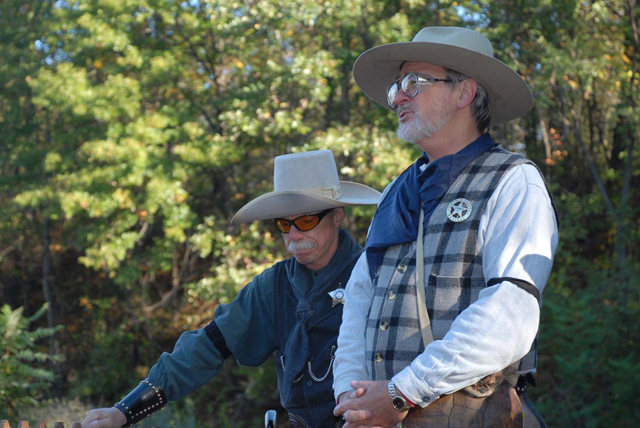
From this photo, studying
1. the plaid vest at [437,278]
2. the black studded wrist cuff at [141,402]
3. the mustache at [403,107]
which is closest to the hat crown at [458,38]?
the mustache at [403,107]

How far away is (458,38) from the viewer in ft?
8.24

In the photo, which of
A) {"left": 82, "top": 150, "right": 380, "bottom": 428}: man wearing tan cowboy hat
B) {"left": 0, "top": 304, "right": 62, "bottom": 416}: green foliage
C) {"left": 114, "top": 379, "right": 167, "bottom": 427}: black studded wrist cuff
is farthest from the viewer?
{"left": 0, "top": 304, "right": 62, "bottom": 416}: green foliage

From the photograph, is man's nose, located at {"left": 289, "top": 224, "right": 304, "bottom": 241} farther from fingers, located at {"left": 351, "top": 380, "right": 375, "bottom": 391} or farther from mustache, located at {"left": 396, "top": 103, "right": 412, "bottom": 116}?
fingers, located at {"left": 351, "top": 380, "right": 375, "bottom": 391}

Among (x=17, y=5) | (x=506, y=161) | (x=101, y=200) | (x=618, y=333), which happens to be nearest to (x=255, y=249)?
(x=101, y=200)

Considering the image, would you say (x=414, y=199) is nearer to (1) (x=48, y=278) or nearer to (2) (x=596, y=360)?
(2) (x=596, y=360)

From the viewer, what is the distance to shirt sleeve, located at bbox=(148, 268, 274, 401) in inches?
128

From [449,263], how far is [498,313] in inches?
9.8

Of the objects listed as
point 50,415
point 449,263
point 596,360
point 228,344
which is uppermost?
point 449,263

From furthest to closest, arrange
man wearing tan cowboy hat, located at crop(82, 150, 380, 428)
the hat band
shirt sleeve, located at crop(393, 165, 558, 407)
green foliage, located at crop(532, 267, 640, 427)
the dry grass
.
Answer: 1. green foliage, located at crop(532, 267, 640, 427)
2. the dry grass
3. the hat band
4. man wearing tan cowboy hat, located at crop(82, 150, 380, 428)
5. shirt sleeve, located at crop(393, 165, 558, 407)

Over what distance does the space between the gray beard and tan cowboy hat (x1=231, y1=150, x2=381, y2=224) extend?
91cm

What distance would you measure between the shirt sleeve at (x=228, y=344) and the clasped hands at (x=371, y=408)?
1202 mm

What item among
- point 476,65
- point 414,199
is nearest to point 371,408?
point 414,199

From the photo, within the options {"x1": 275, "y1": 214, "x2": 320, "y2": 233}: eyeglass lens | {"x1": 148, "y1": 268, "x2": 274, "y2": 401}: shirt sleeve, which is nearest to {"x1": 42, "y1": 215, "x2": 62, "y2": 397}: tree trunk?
{"x1": 148, "y1": 268, "x2": 274, "y2": 401}: shirt sleeve

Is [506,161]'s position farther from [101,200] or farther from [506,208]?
[101,200]
